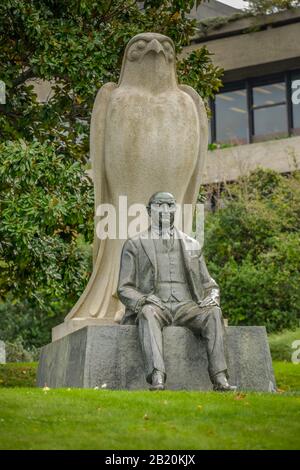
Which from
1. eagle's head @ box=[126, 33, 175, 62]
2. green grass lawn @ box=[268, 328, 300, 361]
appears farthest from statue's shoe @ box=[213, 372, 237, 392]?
green grass lawn @ box=[268, 328, 300, 361]

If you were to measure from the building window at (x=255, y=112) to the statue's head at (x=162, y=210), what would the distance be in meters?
27.0

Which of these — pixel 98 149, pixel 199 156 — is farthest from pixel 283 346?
pixel 98 149

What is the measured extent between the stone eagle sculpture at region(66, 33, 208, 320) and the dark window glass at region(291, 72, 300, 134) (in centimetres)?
2470

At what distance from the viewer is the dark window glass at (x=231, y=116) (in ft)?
136

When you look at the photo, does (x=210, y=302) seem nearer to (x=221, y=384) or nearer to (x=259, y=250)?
(x=221, y=384)

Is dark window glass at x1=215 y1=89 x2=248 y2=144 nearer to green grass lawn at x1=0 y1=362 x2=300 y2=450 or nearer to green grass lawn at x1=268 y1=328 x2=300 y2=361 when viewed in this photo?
green grass lawn at x1=268 y1=328 x2=300 y2=361

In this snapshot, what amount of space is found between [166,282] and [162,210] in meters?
0.78

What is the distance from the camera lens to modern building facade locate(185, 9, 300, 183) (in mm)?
36938

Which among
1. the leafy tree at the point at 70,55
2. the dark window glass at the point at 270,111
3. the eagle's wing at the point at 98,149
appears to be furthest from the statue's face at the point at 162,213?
the dark window glass at the point at 270,111

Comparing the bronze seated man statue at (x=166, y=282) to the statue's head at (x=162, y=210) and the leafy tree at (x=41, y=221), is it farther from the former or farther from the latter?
the leafy tree at (x=41, y=221)

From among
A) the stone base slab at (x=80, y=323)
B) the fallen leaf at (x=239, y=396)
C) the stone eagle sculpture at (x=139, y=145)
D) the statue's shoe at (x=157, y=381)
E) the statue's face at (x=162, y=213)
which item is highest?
the stone eagle sculpture at (x=139, y=145)
